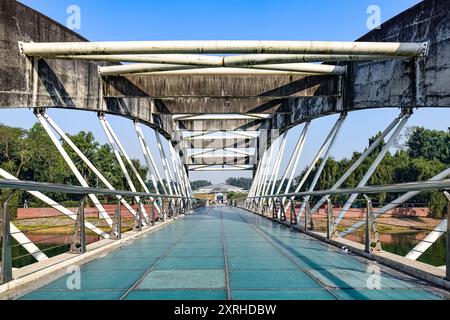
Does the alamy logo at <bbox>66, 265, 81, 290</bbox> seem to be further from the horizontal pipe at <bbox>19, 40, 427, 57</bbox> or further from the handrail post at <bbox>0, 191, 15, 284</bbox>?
the horizontal pipe at <bbox>19, 40, 427, 57</bbox>

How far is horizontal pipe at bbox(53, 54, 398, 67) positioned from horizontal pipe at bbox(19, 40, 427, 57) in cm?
31

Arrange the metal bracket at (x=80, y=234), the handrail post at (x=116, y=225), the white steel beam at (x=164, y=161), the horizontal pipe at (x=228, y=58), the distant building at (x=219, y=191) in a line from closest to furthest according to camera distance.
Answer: the metal bracket at (x=80, y=234), the handrail post at (x=116, y=225), the horizontal pipe at (x=228, y=58), the white steel beam at (x=164, y=161), the distant building at (x=219, y=191)

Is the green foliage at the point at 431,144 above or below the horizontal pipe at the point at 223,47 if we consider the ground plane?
above

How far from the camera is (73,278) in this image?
503 centimetres

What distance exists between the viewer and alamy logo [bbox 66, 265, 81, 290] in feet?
15.1

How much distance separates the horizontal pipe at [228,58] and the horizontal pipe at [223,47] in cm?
31

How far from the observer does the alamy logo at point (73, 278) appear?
4.60 m

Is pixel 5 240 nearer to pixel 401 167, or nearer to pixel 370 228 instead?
pixel 370 228

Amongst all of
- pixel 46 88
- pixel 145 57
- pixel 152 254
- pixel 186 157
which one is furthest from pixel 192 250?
pixel 186 157

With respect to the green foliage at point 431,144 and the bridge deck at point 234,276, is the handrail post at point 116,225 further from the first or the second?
the green foliage at point 431,144

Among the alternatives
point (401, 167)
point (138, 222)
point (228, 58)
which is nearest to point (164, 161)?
point (138, 222)

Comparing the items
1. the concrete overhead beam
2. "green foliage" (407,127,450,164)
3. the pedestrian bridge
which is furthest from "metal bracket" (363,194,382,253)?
"green foliage" (407,127,450,164)

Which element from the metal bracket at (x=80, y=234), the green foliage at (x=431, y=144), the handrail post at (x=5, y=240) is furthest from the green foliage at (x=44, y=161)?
the green foliage at (x=431, y=144)

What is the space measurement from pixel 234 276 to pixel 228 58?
6.86m
